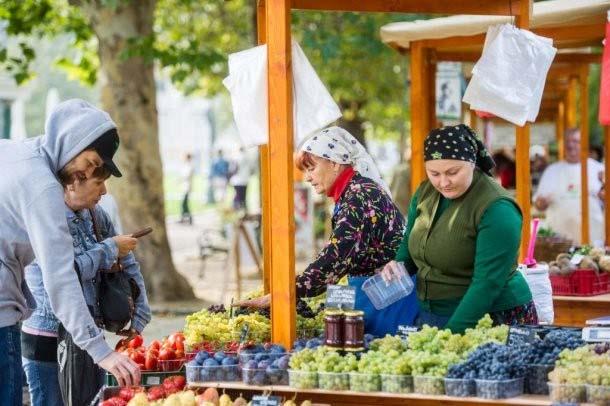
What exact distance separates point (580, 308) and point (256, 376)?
4.04 m

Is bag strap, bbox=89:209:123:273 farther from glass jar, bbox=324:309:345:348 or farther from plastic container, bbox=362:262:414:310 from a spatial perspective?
glass jar, bbox=324:309:345:348

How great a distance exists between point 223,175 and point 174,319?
27.8m

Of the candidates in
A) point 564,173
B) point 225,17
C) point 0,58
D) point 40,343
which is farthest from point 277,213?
point 225,17

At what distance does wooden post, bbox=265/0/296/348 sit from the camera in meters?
5.71

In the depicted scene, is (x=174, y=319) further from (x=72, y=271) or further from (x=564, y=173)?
(x=72, y=271)

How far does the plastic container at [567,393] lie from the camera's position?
193 inches

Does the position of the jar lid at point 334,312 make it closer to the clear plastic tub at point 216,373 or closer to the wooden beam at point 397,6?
the clear plastic tub at point 216,373

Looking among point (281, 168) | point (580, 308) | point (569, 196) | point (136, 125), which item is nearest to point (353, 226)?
point (281, 168)

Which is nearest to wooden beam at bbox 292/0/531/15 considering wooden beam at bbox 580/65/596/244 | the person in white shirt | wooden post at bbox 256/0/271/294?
wooden post at bbox 256/0/271/294

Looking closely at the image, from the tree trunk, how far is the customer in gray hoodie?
976cm

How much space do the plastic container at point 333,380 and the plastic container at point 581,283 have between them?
403 centimetres

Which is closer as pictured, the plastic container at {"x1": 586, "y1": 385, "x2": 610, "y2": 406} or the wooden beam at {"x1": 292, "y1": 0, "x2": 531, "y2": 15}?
the plastic container at {"x1": 586, "y1": 385, "x2": 610, "y2": 406}

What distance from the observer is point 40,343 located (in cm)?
623

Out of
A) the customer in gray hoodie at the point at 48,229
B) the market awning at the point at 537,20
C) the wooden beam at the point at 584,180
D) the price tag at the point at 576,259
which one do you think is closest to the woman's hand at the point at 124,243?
the customer in gray hoodie at the point at 48,229
